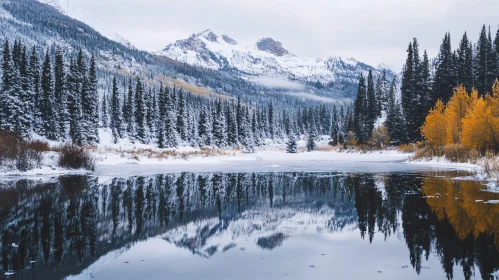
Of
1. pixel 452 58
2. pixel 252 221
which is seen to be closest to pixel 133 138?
pixel 452 58

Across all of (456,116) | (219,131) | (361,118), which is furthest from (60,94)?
(456,116)

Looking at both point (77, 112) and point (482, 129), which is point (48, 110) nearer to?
point (77, 112)

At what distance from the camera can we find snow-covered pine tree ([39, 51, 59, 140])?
59.0 m

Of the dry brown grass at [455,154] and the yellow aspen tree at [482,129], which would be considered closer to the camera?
the dry brown grass at [455,154]

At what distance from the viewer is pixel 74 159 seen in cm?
2656

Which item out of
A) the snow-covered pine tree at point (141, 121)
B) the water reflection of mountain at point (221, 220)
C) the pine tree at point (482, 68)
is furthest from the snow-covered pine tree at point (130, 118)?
the water reflection of mountain at point (221, 220)

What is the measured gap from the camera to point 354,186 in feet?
62.1

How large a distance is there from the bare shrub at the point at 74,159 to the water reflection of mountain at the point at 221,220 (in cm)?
861

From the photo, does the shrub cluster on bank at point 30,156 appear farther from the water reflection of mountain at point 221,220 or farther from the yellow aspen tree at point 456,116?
the yellow aspen tree at point 456,116

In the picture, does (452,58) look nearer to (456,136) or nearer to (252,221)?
(456,136)

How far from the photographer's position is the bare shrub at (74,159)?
26.1 metres

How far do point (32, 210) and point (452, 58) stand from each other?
2667 inches

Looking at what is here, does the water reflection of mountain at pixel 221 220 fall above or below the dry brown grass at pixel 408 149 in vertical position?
below

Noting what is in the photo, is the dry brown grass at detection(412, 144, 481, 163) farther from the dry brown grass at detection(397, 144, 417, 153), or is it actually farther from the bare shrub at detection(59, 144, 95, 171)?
the bare shrub at detection(59, 144, 95, 171)
